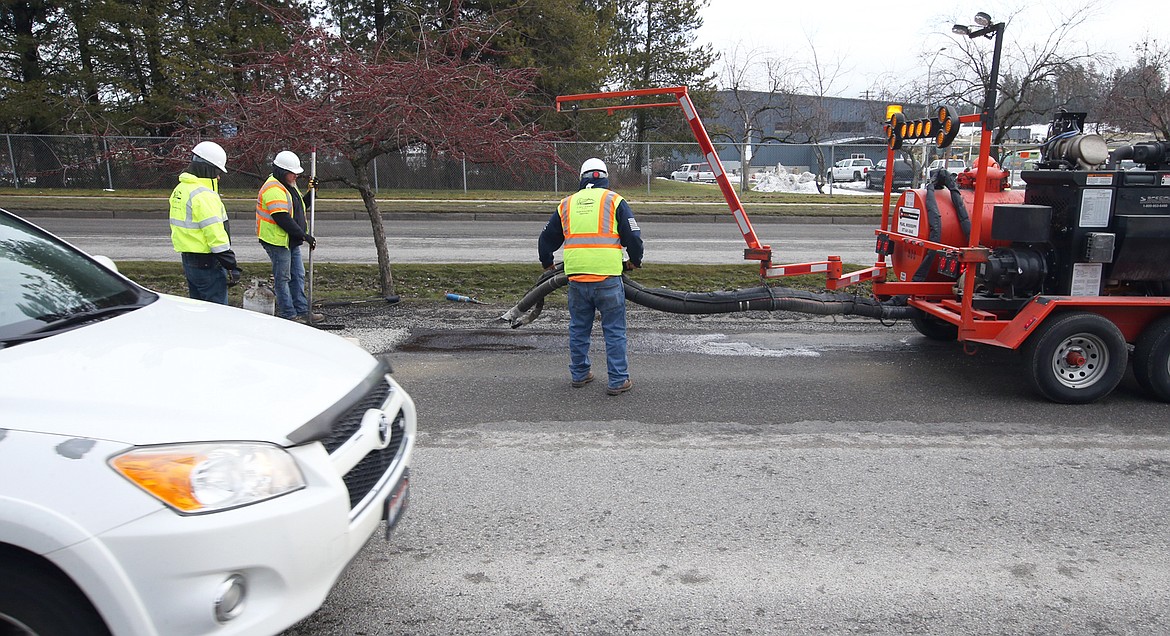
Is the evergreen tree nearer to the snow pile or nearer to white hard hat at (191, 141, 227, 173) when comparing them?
the snow pile

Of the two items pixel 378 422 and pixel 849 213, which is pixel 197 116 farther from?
pixel 849 213

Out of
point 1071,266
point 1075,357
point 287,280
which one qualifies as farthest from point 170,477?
point 287,280

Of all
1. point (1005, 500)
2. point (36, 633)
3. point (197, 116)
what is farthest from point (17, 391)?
point (197, 116)

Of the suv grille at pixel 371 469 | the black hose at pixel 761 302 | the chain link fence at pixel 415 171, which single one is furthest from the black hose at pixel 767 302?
the chain link fence at pixel 415 171

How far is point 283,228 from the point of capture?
8688mm

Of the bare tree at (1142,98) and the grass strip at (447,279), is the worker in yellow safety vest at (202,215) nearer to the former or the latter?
the grass strip at (447,279)

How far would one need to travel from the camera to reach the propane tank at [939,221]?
7.01 meters

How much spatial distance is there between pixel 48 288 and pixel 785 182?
120 feet

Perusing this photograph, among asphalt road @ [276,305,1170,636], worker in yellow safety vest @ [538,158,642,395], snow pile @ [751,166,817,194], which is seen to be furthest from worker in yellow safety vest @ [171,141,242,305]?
snow pile @ [751,166,817,194]

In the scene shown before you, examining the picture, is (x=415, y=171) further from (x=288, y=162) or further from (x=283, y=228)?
(x=283, y=228)

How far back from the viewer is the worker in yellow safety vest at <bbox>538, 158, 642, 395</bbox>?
247 inches

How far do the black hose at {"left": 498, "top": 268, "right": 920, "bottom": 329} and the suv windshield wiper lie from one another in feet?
13.9

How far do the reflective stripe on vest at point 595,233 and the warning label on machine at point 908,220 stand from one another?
2996 millimetres

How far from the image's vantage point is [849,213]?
2264 cm
